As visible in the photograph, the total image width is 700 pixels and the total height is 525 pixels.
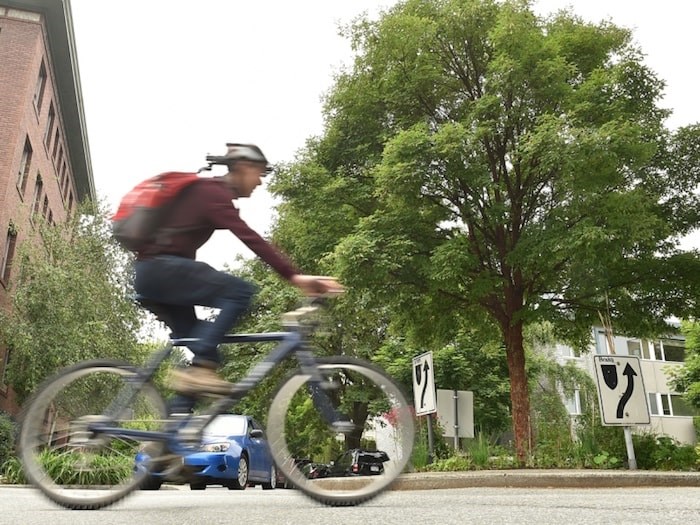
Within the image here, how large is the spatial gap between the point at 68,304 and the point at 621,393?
59.9 ft

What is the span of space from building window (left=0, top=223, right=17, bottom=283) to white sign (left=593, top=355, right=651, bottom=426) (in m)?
20.7

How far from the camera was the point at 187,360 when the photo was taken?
3.63 m

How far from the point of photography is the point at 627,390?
11.2 meters

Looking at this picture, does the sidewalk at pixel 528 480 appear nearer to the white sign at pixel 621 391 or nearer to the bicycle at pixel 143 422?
the white sign at pixel 621 391

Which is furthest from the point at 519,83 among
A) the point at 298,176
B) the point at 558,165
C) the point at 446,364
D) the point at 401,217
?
the point at 446,364

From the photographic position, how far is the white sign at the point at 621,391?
11.0m

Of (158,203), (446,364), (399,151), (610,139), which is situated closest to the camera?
(158,203)

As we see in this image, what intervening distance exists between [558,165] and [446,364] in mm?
15878

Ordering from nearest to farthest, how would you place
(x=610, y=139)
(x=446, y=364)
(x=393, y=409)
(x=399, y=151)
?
(x=393, y=409), (x=610, y=139), (x=399, y=151), (x=446, y=364)

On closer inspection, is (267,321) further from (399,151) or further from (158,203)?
(158,203)

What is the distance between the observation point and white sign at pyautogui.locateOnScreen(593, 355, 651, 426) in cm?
1102

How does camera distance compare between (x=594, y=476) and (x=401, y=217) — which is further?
(x=401, y=217)

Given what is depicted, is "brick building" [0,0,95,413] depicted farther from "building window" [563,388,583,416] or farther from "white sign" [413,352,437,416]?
"building window" [563,388,583,416]

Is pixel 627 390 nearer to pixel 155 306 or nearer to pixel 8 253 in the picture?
pixel 155 306
